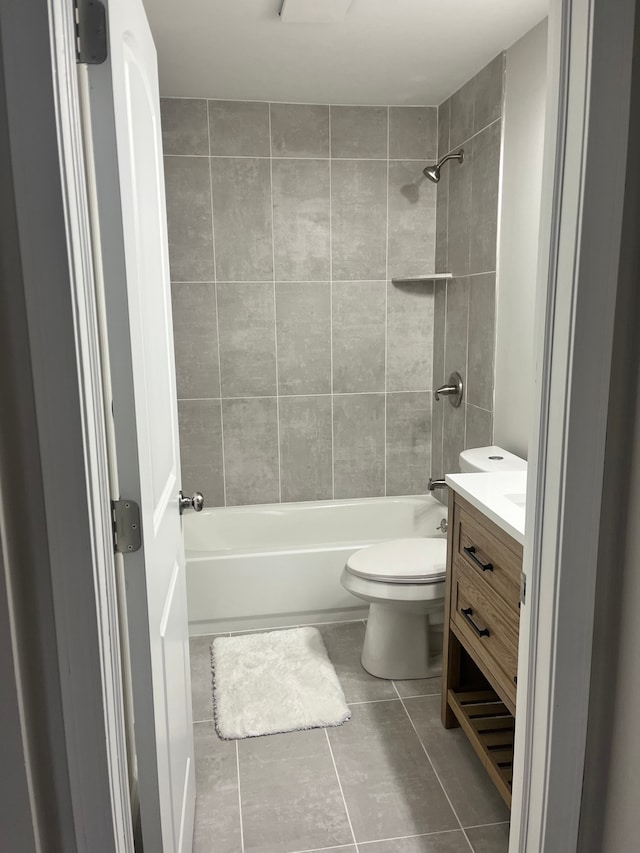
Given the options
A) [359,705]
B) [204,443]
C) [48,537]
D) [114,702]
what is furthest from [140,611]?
[204,443]

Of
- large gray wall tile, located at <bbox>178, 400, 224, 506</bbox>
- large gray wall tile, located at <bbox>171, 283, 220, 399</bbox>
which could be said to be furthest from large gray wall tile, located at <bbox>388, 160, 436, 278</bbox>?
large gray wall tile, located at <bbox>178, 400, 224, 506</bbox>

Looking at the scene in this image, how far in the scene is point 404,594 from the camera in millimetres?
2475

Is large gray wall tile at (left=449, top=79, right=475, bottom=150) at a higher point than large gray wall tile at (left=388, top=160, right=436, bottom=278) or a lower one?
higher

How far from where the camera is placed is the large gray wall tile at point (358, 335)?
11.4ft

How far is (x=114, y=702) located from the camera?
1016mm

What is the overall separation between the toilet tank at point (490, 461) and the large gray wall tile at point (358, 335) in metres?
1.01

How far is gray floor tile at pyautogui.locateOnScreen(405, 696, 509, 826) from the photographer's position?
1905 millimetres

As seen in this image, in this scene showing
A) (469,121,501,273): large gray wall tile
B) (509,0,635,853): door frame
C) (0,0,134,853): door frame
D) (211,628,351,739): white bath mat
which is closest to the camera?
(0,0,134,853): door frame

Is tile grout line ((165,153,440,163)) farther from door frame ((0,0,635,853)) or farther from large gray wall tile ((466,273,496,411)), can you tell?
door frame ((0,0,635,853))

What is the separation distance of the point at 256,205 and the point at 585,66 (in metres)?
2.55

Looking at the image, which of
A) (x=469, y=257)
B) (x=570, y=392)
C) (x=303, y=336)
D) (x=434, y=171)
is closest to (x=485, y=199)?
(x=469, y=257)

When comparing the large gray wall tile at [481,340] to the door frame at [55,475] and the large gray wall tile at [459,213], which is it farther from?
the door frame at [55,475]

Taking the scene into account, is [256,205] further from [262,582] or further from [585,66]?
[585,66]

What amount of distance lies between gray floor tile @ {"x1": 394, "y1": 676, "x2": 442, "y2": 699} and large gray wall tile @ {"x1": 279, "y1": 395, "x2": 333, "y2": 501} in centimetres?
128
